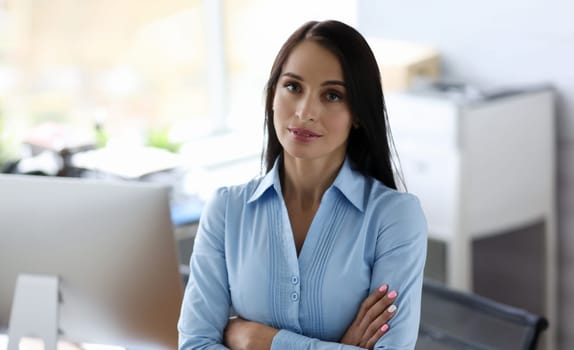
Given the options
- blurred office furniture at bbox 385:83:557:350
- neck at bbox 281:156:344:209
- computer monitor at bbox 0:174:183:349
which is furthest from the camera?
blurred office furniture at bbox 385:83:557:350

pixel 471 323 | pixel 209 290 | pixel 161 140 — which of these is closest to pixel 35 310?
pixel 209 290

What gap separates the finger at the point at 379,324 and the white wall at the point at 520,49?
2276 millimetres

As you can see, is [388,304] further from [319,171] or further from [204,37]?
[204,37]

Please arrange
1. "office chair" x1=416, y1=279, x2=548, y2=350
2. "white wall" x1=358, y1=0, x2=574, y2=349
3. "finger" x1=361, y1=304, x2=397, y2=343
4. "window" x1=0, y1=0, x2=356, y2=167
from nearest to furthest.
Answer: "finger" x1=361, y1=304, x2=397, y2=343
"office chair" x1=416, y1=279, x2=548, y2=350
"white wall" x1=358, y1=0, x2=574, y2=349
"window" x1=0, y1=0, x2=356, y2=167

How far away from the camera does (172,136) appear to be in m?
5.02

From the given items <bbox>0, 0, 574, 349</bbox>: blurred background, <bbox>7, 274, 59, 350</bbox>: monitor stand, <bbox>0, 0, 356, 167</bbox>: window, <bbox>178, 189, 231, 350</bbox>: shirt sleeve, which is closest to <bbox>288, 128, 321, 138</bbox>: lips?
<bbox>178, 189, 231, 350</bbox>: shirt sleeve

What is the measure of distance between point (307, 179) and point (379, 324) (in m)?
0.30

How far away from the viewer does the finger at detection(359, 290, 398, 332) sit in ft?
5.93

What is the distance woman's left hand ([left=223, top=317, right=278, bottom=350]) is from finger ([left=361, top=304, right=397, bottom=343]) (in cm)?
16

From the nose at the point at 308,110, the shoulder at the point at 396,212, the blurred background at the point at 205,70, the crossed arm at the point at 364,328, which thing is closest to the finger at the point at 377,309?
the crossed arm at the point at 364,328

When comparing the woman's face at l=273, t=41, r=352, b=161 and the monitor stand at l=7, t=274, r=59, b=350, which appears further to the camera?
the monitor stand at l=7, t=274, r=59, b=350

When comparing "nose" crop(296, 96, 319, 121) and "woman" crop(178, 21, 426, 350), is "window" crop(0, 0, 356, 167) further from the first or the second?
"nose" crop(296, 96, 319, 121)

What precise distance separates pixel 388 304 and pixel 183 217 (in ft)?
5.35

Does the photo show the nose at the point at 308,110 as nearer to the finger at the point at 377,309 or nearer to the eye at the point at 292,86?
the eye at the point at 292,86
